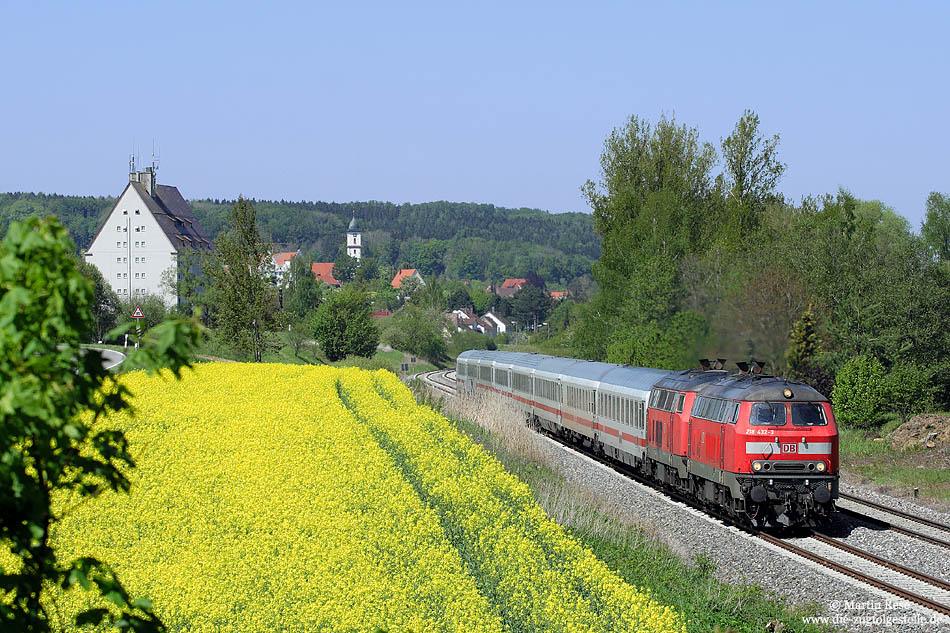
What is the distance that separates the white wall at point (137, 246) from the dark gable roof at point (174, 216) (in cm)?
67

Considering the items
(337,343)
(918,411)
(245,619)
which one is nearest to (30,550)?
(245,619)

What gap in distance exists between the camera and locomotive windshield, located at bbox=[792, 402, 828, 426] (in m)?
18.9

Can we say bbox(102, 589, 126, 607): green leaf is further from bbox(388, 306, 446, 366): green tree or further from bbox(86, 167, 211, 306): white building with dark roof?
bbox(388, 306, 446, 366): green tree


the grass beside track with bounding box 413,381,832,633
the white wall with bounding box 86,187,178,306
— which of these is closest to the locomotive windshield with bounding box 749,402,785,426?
the grass beside track with bounding box 413,381,832,633

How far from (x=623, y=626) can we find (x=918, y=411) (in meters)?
32.7

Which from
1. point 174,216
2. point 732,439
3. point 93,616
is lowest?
point 732,439

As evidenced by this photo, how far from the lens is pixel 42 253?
11.6 ft

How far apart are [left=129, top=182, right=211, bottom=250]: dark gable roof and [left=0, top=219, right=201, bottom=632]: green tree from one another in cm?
9772

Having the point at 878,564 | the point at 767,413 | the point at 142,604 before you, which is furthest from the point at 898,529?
the point at 142,604

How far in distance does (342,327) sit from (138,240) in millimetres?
34721

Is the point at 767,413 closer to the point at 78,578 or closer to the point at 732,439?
the point at 732,439

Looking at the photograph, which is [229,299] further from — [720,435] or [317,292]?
[317,292]

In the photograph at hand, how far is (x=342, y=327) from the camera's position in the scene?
2916 inches

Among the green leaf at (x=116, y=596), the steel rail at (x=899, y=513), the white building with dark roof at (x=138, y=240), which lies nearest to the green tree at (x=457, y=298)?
the white building with dark roof at (x=138, y=240)
